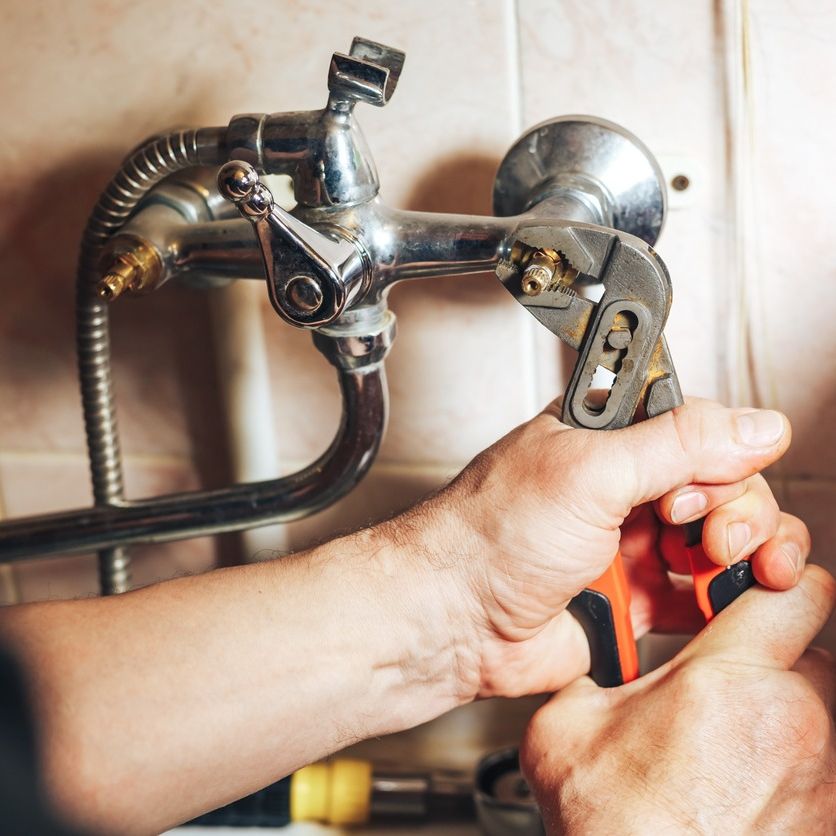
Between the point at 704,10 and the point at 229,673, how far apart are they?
0.37 m

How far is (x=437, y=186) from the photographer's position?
55 cm

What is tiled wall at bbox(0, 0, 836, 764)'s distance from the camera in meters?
0.49

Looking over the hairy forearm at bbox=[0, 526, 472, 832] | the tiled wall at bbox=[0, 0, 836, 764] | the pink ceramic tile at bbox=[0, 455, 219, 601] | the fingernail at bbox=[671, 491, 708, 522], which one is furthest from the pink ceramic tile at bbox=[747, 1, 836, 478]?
the pink ceramic tile at bbox=[0, 455, 219, 601]

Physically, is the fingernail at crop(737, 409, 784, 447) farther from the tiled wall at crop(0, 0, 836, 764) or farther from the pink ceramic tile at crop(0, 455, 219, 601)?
the pink ceramic tile at crop(0, 455, 219, 601)

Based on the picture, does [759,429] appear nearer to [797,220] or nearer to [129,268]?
[797,220]

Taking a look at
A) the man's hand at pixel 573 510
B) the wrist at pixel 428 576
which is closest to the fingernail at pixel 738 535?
the man's hand at pixel 573 510

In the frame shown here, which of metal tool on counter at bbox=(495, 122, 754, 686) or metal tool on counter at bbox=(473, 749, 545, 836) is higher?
metal tool on counter at bbox=(495, 122, 754, 686)

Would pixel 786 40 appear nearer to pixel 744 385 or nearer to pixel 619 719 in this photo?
pixel 744 385

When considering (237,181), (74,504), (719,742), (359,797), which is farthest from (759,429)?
(74,504)

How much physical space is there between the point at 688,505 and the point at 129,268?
274mm

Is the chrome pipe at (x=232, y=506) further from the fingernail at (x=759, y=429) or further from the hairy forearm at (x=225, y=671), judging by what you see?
the fingernail at (x=759, y=429)

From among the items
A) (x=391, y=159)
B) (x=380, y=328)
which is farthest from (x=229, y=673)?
(x=391, y=159)

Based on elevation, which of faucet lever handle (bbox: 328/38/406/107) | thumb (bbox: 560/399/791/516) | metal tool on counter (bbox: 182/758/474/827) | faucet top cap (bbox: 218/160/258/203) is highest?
faucet lever handle (bbox: 328/38/406/107)

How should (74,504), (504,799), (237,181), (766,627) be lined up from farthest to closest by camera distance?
(74,504) → (504,799) → (766,627) → (237,181)
